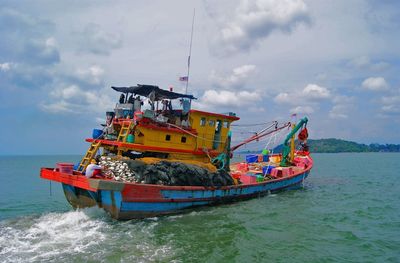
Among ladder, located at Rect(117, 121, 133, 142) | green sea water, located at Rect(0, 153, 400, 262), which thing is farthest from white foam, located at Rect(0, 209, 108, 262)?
ladder, located at Rect(117, 121, 133, 142)

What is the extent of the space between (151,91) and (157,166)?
4.26m

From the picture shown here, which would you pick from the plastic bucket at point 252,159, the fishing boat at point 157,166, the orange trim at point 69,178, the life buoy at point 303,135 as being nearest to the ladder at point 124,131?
the fishing boat at point 157,166

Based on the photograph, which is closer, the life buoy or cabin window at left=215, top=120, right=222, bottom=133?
cabin window at left=215, top=120, right=222, bottom=133

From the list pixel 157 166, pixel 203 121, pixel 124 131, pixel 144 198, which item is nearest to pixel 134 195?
pixel 144 198

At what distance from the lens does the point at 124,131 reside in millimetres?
15680

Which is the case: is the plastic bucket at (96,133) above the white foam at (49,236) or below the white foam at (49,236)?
above

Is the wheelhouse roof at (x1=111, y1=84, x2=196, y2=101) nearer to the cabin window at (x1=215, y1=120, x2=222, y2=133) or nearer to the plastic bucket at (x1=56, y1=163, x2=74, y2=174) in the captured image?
the cabin window at (x1=215, y1=120, x2=222, y2=133)

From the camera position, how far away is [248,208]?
16.0 meters

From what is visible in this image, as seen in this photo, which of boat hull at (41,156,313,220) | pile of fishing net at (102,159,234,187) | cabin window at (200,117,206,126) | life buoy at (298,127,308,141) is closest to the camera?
boat hull at (41,156,313,220)

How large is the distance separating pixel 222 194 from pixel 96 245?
7.06 m

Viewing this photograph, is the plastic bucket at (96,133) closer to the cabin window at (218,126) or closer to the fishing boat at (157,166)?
the fishing boat at (157,166)

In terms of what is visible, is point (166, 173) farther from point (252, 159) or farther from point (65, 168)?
point (252, 159)

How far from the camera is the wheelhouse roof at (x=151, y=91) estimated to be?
16.4 metres

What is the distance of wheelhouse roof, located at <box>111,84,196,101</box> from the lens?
16.4m
